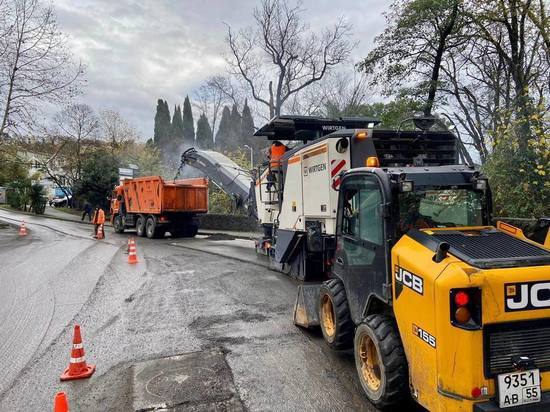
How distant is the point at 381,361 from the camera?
12.1ft

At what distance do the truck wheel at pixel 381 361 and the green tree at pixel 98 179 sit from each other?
1403 inches

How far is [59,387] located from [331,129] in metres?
7.23

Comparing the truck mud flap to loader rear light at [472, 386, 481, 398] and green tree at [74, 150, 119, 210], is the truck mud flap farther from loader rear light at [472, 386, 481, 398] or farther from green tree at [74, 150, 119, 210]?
green tree at [74, 150, 119, 210]

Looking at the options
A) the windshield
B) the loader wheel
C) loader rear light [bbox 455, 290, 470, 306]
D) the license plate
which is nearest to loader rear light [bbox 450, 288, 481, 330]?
loader rear light [bbox 455, 290, 470, 306]

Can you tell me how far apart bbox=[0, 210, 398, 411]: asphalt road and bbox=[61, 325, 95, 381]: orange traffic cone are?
4.4 inches

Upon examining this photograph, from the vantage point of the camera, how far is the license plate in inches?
117

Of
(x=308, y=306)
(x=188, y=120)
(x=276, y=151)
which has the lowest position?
(x=308, y=306)

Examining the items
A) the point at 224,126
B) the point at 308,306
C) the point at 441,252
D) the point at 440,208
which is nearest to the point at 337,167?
the point at 308,306

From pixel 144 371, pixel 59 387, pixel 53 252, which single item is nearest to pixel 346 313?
pixel 144 371

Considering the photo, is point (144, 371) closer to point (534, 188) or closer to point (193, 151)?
point (534, 188)

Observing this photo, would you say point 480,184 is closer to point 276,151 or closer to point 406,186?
point 406,186

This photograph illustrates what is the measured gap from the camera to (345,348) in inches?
201

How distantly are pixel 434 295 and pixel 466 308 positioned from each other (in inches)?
8.5

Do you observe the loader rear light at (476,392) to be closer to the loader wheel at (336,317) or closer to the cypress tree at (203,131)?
the loader wheel at (336,317)
